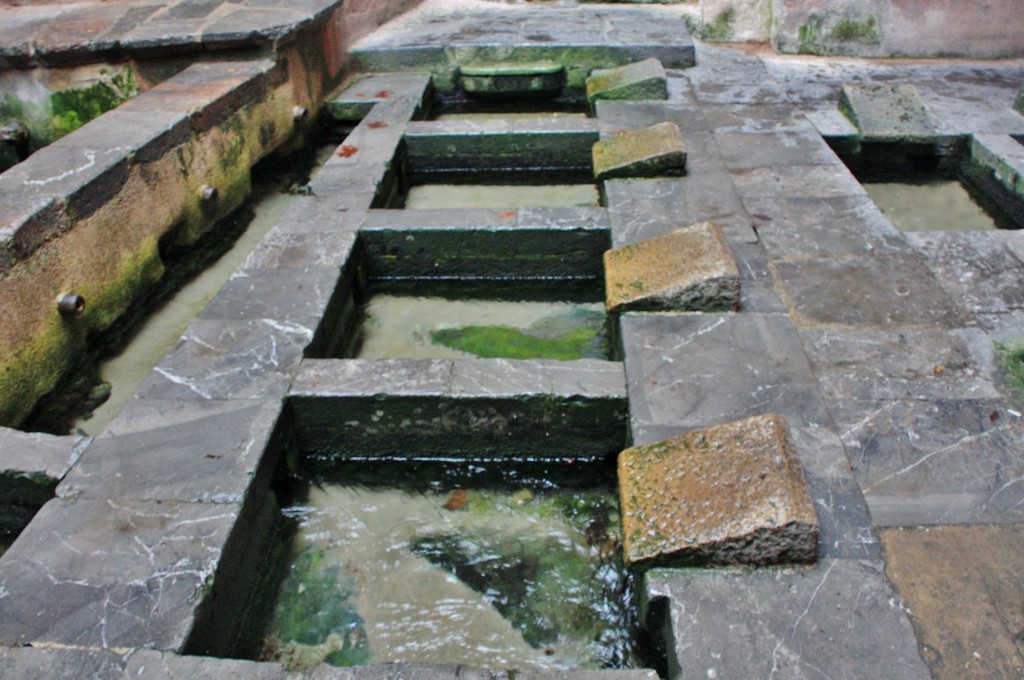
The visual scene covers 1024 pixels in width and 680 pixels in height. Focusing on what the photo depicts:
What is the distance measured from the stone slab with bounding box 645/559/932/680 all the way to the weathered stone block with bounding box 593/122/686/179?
107 inches

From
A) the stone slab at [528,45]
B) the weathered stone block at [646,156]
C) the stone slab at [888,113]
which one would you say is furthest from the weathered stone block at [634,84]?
the stone slab at [888,113]

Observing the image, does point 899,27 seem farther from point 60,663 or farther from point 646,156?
point 60,663

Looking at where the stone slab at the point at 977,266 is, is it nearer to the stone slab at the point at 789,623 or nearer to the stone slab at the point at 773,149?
the stone slab at the point at 773,149

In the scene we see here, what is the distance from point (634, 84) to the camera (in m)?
5.41

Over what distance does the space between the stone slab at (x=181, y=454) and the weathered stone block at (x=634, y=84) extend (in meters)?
3.95

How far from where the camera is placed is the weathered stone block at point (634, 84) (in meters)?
5.41

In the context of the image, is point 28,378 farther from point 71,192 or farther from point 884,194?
point 884,194

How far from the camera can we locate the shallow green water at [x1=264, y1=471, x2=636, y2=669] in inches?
86.2

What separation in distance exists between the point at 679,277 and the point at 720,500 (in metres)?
1.21


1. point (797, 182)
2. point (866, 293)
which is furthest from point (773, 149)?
point (866, 293)

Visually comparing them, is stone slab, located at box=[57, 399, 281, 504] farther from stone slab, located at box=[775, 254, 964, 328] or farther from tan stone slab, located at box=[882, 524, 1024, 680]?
stone slab, located at box=[775, 254, 964, 328]

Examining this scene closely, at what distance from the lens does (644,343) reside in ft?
9.44

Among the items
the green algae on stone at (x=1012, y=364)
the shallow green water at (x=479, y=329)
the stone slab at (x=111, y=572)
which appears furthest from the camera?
the shallow green water at (x=479, y=329)

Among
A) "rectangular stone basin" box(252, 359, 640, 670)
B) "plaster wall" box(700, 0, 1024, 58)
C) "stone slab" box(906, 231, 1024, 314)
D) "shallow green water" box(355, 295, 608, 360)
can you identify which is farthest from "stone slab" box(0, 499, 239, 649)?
"plaster wall" box(700, 0, 1024, 58)
